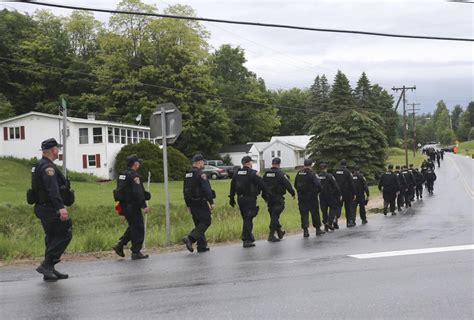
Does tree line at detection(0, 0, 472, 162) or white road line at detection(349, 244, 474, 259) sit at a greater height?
tree line at detection(0, 0, 472, 162)

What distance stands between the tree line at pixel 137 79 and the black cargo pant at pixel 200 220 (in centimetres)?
4021

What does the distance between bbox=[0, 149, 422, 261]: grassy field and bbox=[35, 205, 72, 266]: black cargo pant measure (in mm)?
2816

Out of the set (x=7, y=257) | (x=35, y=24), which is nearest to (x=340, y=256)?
(x=7, y=257)

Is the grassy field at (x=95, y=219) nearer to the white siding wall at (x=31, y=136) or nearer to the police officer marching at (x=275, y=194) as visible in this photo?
the police officer marching at (x=275, y=194)

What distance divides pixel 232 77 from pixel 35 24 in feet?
97.8

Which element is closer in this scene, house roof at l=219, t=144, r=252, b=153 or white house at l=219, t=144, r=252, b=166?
white house at l=219, t=144, r=252, b=166

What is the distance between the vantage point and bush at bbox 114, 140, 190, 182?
155 feet

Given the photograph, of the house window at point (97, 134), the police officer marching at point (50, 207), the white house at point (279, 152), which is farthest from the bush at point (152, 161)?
the police officer marching at point (50, 207)

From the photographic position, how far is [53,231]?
337 inches

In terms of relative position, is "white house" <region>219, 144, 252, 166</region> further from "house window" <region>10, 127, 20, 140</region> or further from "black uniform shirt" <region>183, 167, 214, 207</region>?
"black uniform shirt" <region>183, 167, 214, 207</region>

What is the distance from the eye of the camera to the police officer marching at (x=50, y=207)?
833 cm

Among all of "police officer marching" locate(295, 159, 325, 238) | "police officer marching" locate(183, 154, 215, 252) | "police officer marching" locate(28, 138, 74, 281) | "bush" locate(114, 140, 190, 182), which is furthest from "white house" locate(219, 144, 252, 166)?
"police officer marching" locate(28, 138, 74, 281)

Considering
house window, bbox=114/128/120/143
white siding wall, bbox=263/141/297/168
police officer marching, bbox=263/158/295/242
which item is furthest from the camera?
white siding wall, bbox=263/141/297/168

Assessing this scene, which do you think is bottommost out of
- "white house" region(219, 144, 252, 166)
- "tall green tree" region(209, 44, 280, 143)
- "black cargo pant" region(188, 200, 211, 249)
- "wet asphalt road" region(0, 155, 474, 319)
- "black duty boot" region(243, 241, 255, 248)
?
"black duty boot" region(243, 241, 255, 248)
